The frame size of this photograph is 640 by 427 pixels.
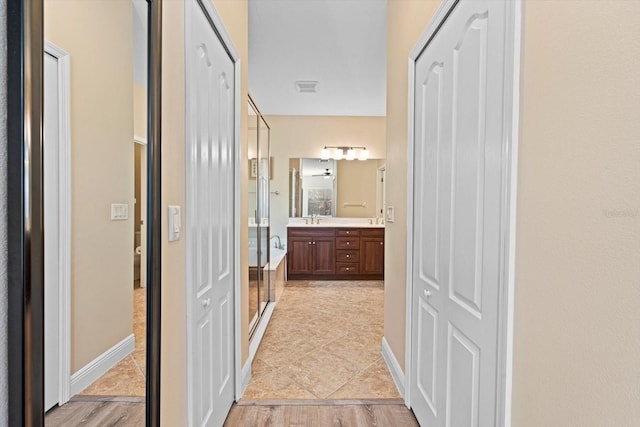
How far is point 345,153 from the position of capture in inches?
223

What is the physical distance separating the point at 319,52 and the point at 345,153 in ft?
7.78

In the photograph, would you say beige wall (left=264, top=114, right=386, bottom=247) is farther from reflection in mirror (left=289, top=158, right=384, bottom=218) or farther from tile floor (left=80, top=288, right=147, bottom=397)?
tile floor (left=80, top=288, right=147, bottom=397)

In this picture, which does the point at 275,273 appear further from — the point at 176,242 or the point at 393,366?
the point at 176,242

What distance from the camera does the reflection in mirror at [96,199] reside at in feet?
2.00

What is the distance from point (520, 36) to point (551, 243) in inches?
22.6

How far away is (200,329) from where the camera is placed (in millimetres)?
1418

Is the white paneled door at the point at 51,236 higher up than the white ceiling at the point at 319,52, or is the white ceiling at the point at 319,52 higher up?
the white ceiling at the point at 319,52

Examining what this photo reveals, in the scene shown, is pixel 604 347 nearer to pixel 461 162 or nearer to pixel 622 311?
pixel 622 311

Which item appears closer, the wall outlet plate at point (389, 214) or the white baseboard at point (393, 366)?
the white baseboard at point (393, 366)

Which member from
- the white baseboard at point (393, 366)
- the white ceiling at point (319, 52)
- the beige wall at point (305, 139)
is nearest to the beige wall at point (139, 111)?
the white baseboard at point (393, 366)

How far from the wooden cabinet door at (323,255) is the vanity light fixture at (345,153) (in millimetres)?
1442

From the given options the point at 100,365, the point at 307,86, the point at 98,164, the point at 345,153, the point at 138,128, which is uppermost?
the point at 307,86

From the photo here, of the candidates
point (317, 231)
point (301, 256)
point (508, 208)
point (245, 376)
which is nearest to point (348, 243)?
point (317, 231)

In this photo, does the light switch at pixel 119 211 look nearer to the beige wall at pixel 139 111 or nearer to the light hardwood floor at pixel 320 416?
the beige wall at pixel 139 111
